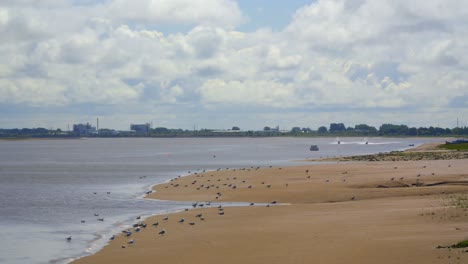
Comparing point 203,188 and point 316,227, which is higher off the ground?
point 316,227

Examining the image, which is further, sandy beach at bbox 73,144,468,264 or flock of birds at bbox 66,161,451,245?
flock of birds at bbox 66,161,451,245

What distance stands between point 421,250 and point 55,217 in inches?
785

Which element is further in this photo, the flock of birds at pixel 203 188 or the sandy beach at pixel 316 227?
the flock of birds at pixel 203 188

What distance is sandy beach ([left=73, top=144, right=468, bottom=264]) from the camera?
1914 centimetres

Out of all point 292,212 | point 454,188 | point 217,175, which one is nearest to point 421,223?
point 292,212

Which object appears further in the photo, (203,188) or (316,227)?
(203,188)

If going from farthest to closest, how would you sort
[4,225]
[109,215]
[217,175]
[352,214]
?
[217,175], [109,215], [4,225], [352,214]

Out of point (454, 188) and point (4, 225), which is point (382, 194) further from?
point (4, 225)

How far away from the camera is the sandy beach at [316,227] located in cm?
1914

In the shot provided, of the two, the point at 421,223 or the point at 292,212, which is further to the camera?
the point at 292,212

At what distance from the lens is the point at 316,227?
24578mm

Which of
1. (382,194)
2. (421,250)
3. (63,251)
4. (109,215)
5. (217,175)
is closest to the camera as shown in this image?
(421,250)

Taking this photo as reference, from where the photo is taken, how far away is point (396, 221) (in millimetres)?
24281

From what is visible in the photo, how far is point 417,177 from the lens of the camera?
42406mm
